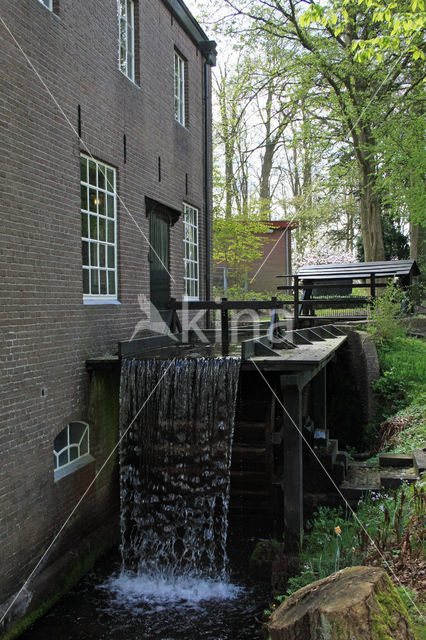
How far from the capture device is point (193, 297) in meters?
12.1

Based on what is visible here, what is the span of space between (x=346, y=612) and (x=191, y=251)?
967 centimetres

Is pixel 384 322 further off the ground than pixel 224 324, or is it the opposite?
pixel 224 324

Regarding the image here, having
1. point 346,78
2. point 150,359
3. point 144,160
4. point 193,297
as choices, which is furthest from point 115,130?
point 346,78

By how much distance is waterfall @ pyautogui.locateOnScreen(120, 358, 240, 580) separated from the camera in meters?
6.63

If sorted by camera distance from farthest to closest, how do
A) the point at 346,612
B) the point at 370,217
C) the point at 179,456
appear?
1. the point at 370,217
2. the point at 179,456
3. the point at 346,612

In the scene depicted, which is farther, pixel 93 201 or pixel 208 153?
pixel 208 153

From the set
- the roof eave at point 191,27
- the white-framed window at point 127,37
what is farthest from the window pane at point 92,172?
the roof eave at point 191,27

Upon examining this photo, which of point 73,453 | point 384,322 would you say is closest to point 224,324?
point 73,453

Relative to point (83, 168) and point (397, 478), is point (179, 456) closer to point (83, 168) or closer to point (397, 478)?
point (397, 478)

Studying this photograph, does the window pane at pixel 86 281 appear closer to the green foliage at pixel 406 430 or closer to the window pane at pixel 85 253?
the window pane at pixel 85 253

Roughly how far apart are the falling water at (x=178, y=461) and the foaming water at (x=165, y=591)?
25mm

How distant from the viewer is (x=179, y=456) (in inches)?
266

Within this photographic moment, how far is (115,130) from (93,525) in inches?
202

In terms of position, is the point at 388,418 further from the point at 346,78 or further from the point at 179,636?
the point at 346,78
